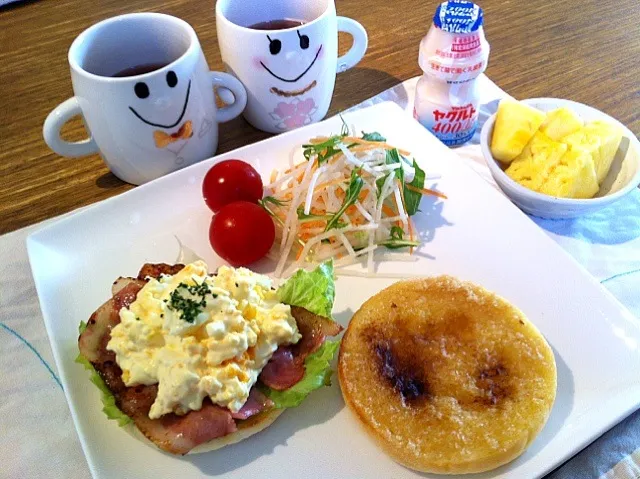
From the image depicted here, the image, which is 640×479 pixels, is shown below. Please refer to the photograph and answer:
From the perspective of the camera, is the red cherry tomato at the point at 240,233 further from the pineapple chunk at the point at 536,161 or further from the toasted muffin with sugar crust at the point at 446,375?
the pineapple chunk at the point at 536,161

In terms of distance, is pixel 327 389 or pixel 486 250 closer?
pixel 327 389

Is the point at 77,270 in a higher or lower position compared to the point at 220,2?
lower

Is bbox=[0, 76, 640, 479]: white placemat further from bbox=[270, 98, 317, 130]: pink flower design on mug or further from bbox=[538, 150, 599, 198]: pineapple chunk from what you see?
bbox=[270, 98, 317, 130]: pink flower design on mug

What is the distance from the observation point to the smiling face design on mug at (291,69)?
226 centimetres

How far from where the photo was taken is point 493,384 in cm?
159

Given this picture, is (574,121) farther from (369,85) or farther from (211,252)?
(211,252)

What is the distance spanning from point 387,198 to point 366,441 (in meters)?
1.06

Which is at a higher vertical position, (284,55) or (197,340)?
(284,55)

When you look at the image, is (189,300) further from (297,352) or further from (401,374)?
(401,374)

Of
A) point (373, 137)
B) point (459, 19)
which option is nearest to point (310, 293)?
point (373, 137)

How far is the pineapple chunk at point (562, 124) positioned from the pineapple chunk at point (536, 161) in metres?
0.03

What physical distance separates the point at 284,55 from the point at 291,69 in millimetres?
76

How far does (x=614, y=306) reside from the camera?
1816mm

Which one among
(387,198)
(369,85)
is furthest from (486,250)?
(369,85)
